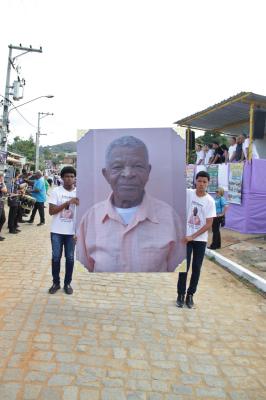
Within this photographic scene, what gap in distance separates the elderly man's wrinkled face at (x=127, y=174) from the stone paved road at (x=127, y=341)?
4.61 ft

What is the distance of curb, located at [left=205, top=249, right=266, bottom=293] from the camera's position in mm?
6068

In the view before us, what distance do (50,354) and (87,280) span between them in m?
2.54

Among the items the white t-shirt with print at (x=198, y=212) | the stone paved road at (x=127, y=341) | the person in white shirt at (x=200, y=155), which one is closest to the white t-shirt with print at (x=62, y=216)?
the stone paved road at (x=127, y=341)

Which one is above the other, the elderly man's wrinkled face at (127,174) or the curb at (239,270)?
the elderly man's wrinkled face at (127,174)

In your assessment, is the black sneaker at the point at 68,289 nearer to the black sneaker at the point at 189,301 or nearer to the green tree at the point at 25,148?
the black sneaker at the point at 189,301

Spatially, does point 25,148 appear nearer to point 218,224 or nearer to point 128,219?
point 218,224

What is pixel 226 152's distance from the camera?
1329 cm

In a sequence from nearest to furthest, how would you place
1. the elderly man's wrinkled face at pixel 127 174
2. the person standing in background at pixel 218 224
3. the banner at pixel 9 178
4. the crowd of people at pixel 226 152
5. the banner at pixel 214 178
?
the elderly man's wrinkled face at pixel 127 174, the person standing in background at pixel 218 224, the crowd of people at pixel 226 152, the banner at pixel 214 178, the banner at pixel 9 178

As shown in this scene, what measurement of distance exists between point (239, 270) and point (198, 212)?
2.57m

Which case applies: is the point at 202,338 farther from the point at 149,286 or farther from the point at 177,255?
the point at 149,286

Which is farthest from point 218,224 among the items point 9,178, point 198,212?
point 9,178

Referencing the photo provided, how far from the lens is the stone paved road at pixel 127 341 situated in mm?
2990

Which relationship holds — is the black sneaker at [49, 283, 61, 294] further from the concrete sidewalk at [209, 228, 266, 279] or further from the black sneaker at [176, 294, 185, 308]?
the concrete sidewalk at [209, 228, 266, 279]

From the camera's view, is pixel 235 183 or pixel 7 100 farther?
pixel 7 100
